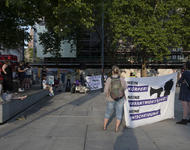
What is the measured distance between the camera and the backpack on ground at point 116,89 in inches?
212

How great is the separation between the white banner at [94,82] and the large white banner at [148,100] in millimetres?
10774

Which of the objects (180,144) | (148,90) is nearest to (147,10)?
(148,90)

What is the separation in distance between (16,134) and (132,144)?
9.01 ft

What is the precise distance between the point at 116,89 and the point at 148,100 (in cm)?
147

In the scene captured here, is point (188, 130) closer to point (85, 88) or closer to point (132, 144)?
point (132, 144)

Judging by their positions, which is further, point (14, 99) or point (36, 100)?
point (36, 100)

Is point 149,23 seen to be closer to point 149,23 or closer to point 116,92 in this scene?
point 149,23

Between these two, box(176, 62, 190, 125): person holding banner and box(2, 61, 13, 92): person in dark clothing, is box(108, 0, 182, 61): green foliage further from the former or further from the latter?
box(176, 62, 190, 125): person holding banner

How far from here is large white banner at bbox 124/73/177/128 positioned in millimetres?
6023

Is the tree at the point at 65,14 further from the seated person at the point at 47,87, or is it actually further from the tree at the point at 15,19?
the seated person at the point at 47,87

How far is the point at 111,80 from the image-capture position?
5.50 m

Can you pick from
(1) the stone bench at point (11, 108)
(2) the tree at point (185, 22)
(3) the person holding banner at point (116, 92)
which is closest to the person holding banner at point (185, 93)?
(3) the person holding banner at point (116, 92)

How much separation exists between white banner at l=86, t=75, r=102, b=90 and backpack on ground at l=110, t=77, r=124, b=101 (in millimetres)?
11900

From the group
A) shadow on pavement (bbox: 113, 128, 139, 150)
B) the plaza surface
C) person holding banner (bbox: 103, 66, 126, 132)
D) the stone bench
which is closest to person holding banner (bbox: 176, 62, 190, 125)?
the plaza surface
